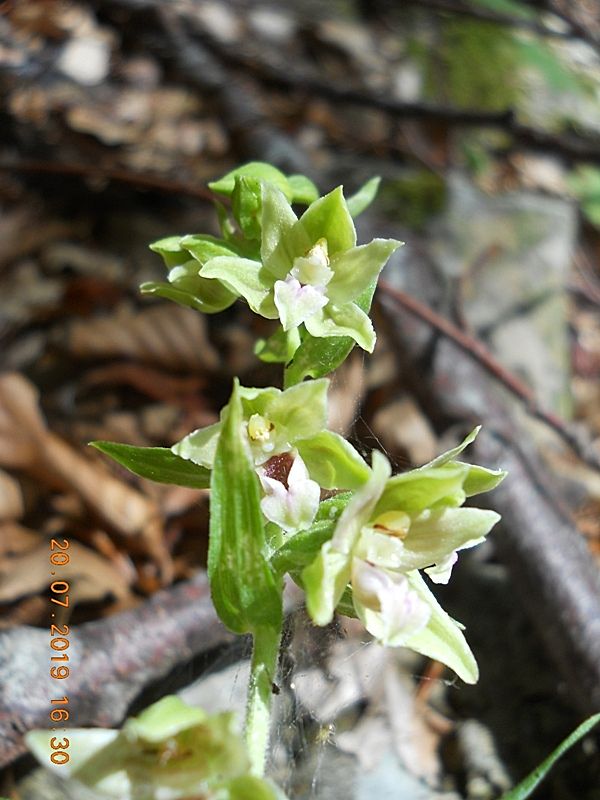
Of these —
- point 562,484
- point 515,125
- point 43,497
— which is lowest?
point 43,497

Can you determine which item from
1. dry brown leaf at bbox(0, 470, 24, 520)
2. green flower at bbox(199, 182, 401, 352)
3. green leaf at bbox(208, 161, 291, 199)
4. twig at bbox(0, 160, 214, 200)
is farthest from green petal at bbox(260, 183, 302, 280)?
twig at bbox(0, 160, 214, 200)

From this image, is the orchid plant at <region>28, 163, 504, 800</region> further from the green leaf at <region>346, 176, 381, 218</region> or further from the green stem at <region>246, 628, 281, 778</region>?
the green leaf at <region>346, 176, 381, 218</region>

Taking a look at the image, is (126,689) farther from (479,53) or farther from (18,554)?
(479,53)

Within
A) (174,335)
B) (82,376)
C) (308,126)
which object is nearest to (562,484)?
(174,335)

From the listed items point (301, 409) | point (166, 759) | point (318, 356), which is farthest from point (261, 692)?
point (318, 356)

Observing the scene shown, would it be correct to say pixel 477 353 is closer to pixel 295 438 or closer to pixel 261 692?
pixel 295 438
